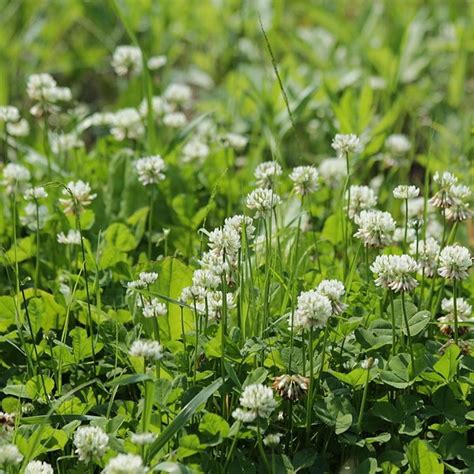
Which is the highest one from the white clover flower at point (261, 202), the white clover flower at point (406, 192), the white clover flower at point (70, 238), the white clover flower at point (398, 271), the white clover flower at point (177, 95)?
the white clover flower at point (177, 95)

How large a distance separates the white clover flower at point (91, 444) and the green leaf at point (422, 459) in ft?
1.99

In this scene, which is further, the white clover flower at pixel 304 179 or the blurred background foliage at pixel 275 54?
the blurred background foliage at pixel 275 54

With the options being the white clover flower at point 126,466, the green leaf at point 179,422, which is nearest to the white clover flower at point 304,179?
the green leaf at point 179,422

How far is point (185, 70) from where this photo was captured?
475 centimetres

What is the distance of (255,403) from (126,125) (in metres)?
1.65

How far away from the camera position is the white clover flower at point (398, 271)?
1.91m

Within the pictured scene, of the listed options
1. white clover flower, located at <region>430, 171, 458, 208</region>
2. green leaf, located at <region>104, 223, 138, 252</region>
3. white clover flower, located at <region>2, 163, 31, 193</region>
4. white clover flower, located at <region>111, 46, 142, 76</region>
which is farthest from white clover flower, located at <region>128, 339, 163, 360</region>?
white clover flower, located at <region>111, 46, 142, 76</region>

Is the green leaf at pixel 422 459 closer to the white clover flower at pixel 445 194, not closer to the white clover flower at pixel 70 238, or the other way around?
the white clover flower at pixel 445 194

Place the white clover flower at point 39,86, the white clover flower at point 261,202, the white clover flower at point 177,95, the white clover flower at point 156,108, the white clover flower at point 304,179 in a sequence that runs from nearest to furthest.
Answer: the white clover flower at point 261,202 < the white clover flower at point 304,179 < the white clover flower at point 39,86 < the white clover flower at point 156,108 < the white clover flower at point 177,95

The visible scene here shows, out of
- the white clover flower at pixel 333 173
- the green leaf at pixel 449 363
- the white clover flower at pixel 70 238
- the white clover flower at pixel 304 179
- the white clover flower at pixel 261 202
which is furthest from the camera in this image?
the white clover flower at pixel 333 173

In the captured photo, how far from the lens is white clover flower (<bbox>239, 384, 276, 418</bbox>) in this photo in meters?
1.68

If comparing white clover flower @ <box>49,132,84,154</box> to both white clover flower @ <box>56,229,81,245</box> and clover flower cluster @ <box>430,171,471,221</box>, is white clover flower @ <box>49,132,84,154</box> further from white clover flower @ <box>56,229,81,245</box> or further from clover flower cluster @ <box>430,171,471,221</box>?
clover flower cluster @ <box>430,171,471,221</box>

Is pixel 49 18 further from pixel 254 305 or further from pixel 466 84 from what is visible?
pixel 254 305

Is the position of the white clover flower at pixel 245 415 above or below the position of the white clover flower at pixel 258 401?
below
